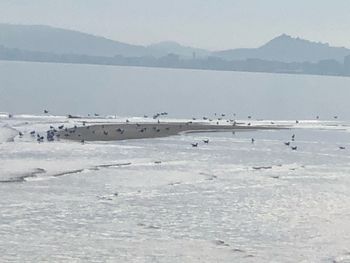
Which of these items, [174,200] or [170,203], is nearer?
[170,203]

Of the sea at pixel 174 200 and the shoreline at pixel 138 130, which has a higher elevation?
the shoreline at pixel 138 130

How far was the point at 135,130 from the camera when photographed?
71750 mm

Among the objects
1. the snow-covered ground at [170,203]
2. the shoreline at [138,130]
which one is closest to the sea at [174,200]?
the snow-covered ground at [170,203]

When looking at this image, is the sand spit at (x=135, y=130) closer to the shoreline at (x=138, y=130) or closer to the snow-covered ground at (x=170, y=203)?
the shoreline at (x=138, y=130)

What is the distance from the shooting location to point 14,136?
62156mm

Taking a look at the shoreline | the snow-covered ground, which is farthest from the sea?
the shoreline

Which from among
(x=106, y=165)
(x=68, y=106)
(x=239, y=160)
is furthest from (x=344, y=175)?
(x=68, y=106)

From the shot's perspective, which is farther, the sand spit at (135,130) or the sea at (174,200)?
the sand spit at (135,130)

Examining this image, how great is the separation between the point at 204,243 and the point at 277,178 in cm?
1766

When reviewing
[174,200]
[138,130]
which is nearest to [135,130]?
[138,130]

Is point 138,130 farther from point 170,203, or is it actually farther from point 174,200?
point 170,203

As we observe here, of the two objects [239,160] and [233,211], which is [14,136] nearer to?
[239,160]

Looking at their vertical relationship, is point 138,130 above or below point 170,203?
above

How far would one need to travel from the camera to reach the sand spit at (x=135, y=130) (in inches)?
2554
